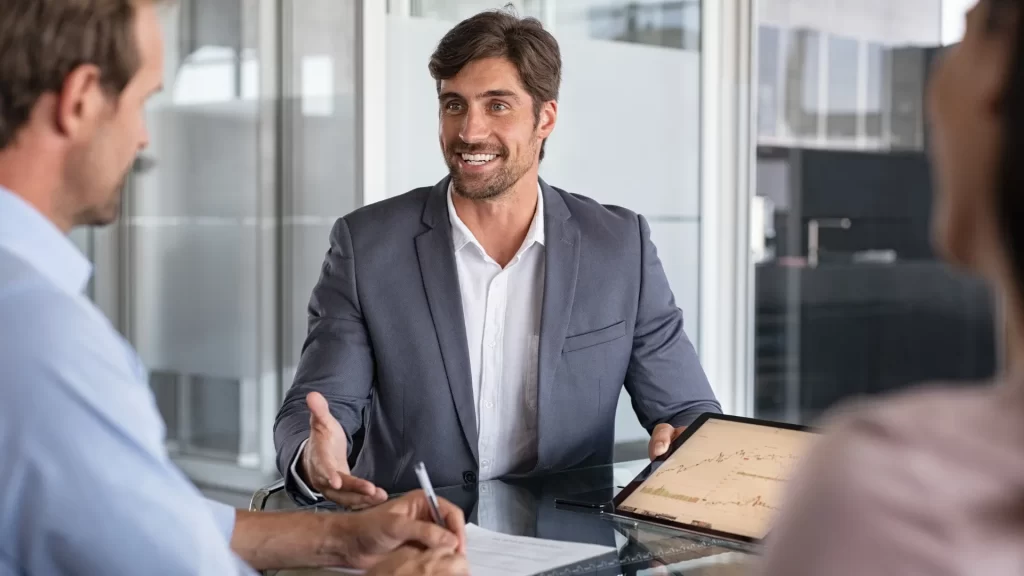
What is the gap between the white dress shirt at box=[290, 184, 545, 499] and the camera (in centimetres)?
255

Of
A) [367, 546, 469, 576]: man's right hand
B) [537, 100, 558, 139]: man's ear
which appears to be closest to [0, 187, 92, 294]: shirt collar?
[367, 546, 469, 576]: man's right hand

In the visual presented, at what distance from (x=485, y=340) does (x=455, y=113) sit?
1.89 feet

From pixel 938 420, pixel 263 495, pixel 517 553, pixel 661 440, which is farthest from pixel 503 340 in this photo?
pixel 938 420

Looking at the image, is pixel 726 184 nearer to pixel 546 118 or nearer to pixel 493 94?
pixel 546 118

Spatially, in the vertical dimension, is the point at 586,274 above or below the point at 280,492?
above

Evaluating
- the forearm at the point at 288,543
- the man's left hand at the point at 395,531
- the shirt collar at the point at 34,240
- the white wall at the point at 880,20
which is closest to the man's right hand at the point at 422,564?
the man's left hand at the point at 395,531

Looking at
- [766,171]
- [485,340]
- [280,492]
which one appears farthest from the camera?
[766,171]

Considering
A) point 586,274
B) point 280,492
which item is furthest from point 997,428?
point 586,274

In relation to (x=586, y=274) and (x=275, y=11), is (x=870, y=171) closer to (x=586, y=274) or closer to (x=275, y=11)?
(x=275, y=11)

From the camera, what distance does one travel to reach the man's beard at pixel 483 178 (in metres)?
2.68

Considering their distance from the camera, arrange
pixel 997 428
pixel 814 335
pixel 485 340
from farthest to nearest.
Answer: pixel 814 335 < pixel 485 340 < pixel 997 428

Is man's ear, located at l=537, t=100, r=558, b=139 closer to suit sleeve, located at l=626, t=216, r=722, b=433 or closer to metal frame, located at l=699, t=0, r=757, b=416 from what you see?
suit sleeve, located at l=626, t=216, r=722, b=433

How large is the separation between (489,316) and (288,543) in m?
1.04

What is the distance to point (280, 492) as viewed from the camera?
7.53 feet
